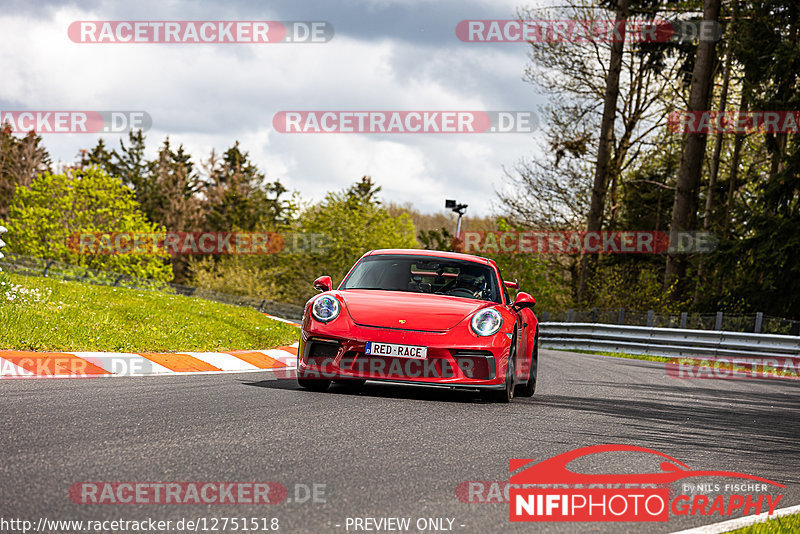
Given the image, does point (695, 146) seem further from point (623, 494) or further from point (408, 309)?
point (623, 494)

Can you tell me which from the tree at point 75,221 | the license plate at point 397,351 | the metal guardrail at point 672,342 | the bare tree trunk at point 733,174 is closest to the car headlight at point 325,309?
the license plate at point 397,351

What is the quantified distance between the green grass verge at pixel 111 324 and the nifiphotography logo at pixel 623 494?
654cm

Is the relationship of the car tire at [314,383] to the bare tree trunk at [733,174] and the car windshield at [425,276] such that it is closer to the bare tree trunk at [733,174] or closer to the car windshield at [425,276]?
the car windshield at [425,276]

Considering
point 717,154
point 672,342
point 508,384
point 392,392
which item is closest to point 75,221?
point 717,154

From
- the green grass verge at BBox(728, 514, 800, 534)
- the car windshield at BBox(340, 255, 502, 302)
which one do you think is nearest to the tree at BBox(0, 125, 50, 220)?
the car windshield at BBox(340, 255, 502, 302)

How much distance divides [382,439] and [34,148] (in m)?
80.2

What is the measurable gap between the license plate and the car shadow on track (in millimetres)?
488

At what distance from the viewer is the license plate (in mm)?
8109

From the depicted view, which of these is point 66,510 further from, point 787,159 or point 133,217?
point 133,217

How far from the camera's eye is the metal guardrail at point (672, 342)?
21203 millimetres

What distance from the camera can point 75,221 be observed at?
65.2m

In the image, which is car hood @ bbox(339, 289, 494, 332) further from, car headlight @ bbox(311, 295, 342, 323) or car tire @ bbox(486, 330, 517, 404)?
car tire @ bbox(486, 330, 517, 404)

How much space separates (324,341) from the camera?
832cm

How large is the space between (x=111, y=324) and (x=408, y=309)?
5.03 meters
